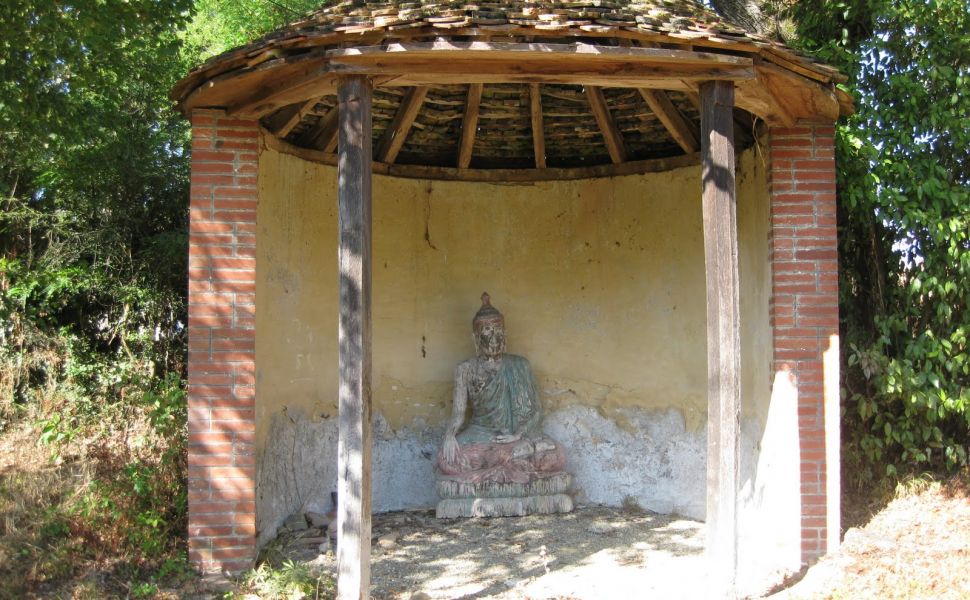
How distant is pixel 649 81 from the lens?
4945 mm

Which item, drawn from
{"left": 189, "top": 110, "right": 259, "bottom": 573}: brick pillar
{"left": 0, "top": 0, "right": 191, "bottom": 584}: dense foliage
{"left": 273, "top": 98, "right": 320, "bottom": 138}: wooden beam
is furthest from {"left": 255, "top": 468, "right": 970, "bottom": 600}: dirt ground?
{"left": 273, "top": 98, "right": 320, "bottom": 138}: wooden beam

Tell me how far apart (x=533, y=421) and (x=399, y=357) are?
4.58 ft

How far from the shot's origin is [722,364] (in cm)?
477

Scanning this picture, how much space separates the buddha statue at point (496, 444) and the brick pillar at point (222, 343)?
220cm

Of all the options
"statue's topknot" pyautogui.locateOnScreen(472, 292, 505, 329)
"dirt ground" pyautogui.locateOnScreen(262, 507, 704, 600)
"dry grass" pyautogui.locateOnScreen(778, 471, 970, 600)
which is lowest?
"dirt ground" pyautogui.locateOnScreen(262, 507, 704, 600)

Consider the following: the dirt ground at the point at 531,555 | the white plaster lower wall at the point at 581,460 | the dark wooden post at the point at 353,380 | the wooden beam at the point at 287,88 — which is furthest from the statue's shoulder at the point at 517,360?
the wooden beam at the point at 287,88

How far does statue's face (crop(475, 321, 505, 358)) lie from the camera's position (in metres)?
7.59

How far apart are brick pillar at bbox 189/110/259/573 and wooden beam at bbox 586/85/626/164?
2691 mm

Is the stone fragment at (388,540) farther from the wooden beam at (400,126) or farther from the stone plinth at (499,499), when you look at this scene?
the wooden beam at (400,126)

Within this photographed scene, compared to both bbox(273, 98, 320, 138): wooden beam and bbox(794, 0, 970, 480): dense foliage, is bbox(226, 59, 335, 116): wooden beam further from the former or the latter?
bbox(794, 0, 970, 480): dense foliage

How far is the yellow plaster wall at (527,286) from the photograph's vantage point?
7.21 meters

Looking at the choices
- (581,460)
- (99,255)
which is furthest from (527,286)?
(99,255)

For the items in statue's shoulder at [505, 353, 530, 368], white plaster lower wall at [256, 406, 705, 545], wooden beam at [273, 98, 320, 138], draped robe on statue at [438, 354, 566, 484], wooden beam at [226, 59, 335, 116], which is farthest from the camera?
statue's shoulder at [505, 353, 530, 368]

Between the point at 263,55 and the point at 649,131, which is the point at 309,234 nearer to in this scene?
the point at 263,55
